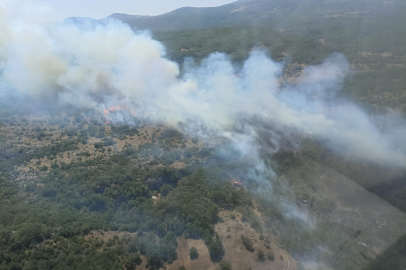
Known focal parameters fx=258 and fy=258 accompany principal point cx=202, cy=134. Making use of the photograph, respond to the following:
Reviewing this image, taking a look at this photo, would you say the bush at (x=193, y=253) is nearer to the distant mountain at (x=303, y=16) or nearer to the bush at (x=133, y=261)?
the bush at (x=133, y=261)

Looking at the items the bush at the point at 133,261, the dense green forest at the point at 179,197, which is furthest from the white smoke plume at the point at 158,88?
the bush at the point at 133,261

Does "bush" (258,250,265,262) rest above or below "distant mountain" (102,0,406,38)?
below

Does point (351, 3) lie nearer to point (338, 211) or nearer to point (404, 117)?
point (404, 117)

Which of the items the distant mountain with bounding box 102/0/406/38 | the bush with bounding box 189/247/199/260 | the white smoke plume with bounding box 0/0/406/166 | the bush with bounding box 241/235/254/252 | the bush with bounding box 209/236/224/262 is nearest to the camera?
the bush with bounding box 209/236/224/262

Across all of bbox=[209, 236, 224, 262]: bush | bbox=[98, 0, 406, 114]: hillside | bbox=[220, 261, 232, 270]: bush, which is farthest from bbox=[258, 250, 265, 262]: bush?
bbox=[98, 0, 406, 114]: hillside

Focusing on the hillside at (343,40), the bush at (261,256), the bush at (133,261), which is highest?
the hillside at (343,40)

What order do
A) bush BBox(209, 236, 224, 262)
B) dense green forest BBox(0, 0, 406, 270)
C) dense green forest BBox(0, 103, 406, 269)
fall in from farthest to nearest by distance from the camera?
bush BBox(209, 236, 224, 262) → dense green forest BBox(0, 0, 406, 270) → dense green forest BBox(0, 103, 406, 269)

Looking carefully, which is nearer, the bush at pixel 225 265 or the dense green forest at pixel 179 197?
the bush at pixel 225 265

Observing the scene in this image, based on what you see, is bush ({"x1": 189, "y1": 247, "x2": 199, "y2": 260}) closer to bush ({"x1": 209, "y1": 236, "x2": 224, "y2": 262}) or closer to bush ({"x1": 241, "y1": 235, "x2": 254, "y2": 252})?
bush ({"x1": 209, "y1": 236, "x2": 224, "y2": 262})

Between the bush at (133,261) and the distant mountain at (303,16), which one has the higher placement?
the distant mountain at (303,16)

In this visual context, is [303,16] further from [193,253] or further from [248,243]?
[193,253]

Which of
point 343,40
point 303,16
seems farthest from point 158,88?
point 303,16
